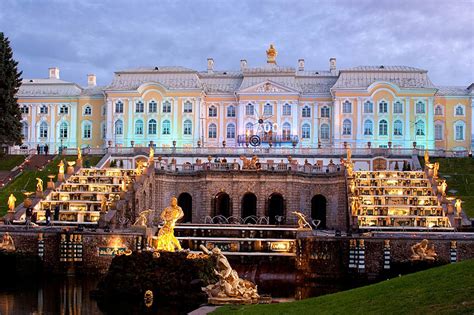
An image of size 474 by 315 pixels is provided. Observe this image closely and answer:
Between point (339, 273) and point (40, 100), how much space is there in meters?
64.6

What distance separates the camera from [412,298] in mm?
17828

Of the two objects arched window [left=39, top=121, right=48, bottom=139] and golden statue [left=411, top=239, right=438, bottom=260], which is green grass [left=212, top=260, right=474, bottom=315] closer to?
golden statue [left=411, top=239, right=438, bottom=260]

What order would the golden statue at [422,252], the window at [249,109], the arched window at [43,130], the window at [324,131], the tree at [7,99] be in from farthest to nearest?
1. the arched window at [43,130]
2. the window at [324,131]
3. the window at [249,109]
4. the tree at [7,99]
5. the golden statue at [422,252]

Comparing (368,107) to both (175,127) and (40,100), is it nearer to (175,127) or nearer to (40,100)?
(175,127)

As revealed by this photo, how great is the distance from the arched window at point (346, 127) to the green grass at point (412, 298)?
6689cm

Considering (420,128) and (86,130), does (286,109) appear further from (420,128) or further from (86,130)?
(86,130)

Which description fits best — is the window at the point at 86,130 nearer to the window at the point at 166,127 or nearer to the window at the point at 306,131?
the window at the point at 166,127

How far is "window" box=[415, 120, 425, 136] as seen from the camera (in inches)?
3440

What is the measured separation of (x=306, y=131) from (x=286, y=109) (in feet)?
12.3

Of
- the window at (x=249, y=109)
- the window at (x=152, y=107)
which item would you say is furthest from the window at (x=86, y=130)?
the window at (x=249, y=109)

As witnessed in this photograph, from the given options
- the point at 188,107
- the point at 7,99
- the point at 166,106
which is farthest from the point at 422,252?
the point at 166,106

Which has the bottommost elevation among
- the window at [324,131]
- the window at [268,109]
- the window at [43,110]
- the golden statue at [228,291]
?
the golden statue at [228,291]

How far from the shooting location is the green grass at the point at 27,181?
59.8 m

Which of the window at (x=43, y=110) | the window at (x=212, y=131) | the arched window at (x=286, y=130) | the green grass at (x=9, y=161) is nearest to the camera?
the green grass at (x=9, y=161)
